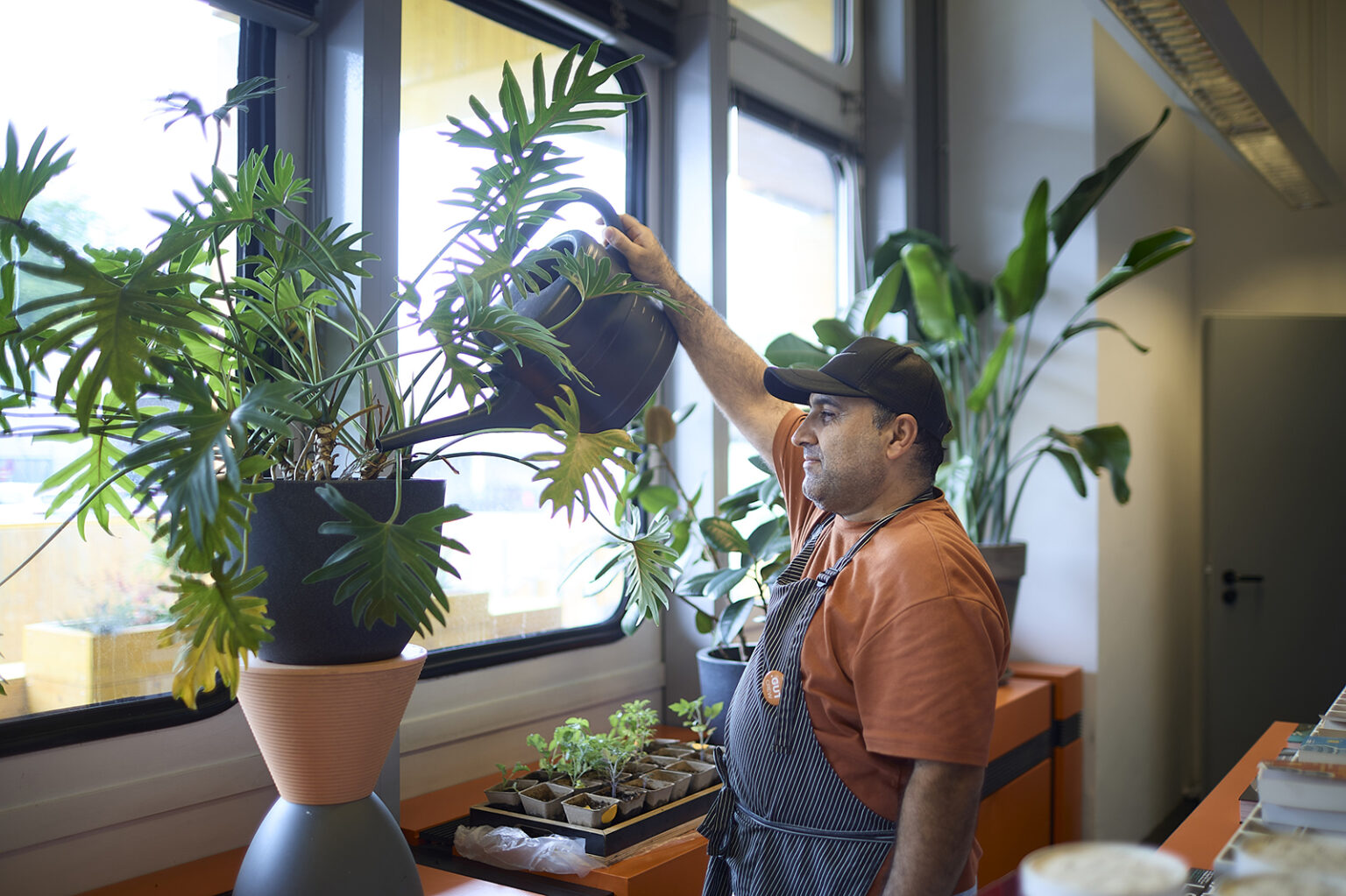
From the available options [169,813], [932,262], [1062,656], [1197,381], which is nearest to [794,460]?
[169,813]

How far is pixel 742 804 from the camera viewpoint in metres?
1.64

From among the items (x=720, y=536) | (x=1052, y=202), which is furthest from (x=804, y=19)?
(x=720, y=536)

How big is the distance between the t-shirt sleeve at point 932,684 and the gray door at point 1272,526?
388cm

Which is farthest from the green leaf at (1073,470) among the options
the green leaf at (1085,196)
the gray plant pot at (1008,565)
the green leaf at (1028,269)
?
the green leaf at (1085,196)

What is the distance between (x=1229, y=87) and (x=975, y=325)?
1.05m

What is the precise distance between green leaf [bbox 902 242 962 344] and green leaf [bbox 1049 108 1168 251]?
40 cm

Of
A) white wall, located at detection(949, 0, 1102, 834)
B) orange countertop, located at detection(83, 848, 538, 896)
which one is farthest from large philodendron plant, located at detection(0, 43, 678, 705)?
white wall, located at detection(949, 0, 1102, 834)

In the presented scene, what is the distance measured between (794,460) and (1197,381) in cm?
375

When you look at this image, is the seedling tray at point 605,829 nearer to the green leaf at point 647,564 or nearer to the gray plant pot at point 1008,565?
the green leaf at point 647,564

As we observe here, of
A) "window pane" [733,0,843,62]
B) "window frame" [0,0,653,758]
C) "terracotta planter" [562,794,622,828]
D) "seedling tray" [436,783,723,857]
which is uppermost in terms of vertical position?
"window pane" [733,0,843,62]

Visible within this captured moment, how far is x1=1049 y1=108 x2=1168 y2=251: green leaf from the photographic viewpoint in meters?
3.24

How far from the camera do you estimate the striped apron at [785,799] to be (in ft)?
4.89

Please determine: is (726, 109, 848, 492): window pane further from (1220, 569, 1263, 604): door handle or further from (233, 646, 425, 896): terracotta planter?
(1220, 569, 1263, 604): door handle

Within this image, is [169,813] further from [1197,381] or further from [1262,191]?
[1262,191]
